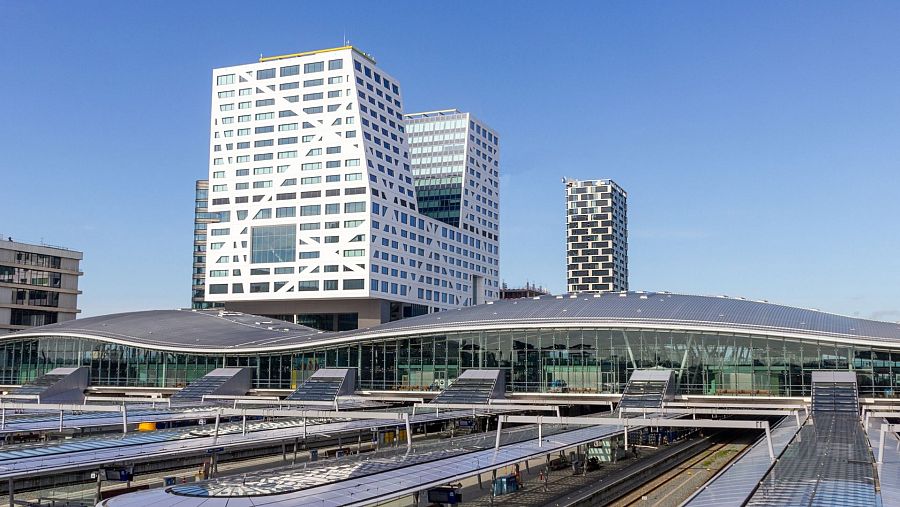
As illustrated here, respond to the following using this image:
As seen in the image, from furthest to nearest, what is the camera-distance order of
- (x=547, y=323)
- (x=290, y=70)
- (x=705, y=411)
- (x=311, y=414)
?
(x=290, y=70) → (x=547, y=323) → (x=705, y=411) → (x=311, y=414)

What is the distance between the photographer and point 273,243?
489 ft

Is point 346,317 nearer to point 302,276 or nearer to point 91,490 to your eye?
point 302,276

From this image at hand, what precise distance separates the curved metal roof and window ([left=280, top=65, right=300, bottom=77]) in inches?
1894

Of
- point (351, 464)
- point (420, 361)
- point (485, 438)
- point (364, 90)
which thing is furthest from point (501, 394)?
point (364, 90)

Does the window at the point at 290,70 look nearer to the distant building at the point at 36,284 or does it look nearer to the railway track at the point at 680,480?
the distant building at the point at 36,284

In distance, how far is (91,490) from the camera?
151ft

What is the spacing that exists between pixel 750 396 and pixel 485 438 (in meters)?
35.0

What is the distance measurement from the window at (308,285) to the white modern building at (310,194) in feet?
0.53

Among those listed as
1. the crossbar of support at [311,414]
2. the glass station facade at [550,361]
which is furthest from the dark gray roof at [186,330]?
the crossbar of support at [311,414]

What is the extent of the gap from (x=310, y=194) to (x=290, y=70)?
2200cm

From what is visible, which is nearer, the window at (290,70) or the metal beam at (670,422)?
the metal beam at (670,422)

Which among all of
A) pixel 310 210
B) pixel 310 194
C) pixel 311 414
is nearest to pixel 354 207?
pixel 310 210

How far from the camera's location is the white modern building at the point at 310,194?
475 ft

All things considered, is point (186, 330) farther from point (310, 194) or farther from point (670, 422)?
point (670, 422)
